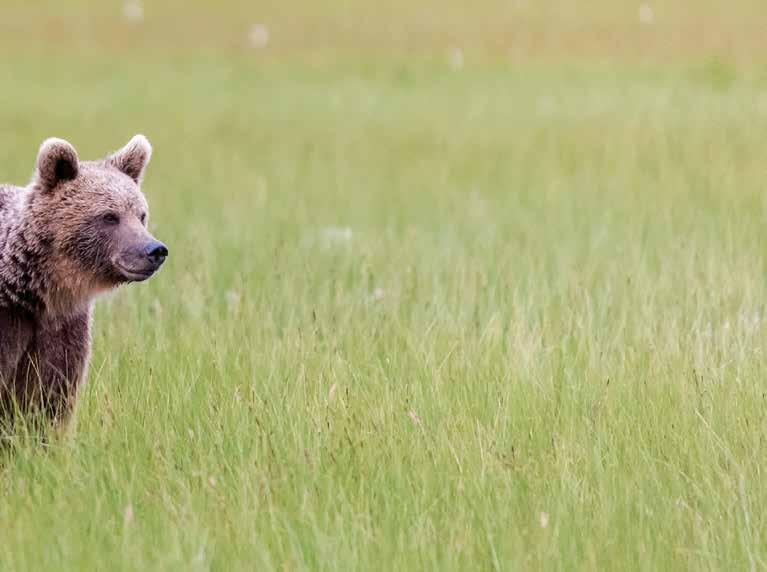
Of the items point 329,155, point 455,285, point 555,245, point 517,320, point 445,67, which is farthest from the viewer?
point 445,67

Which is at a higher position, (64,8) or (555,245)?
(64,8)

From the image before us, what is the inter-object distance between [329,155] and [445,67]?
21.6 ft

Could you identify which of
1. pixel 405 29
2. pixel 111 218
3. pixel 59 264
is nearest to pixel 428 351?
pixel 111 218

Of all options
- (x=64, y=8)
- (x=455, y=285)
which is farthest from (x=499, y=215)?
(x=64, y=8)

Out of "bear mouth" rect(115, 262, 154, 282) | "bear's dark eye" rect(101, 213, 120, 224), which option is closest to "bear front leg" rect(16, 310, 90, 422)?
"bear mouth" rect(115, 262, 154, 282)

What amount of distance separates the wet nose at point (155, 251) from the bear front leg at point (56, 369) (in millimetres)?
446

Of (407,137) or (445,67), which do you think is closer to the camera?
(407,137)

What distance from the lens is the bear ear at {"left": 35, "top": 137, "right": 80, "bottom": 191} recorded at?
470 centimetres

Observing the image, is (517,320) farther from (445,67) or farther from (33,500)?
(445,67)

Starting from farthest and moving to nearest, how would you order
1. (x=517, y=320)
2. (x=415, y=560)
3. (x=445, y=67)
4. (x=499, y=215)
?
(x=445, y=67), (x=499, y=215), (x=517, y=320), (x=415, y=560)

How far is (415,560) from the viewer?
351cm

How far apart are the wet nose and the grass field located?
53 cm

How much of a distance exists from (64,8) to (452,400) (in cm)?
2226

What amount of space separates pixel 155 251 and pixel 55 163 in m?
Result: 0.61
